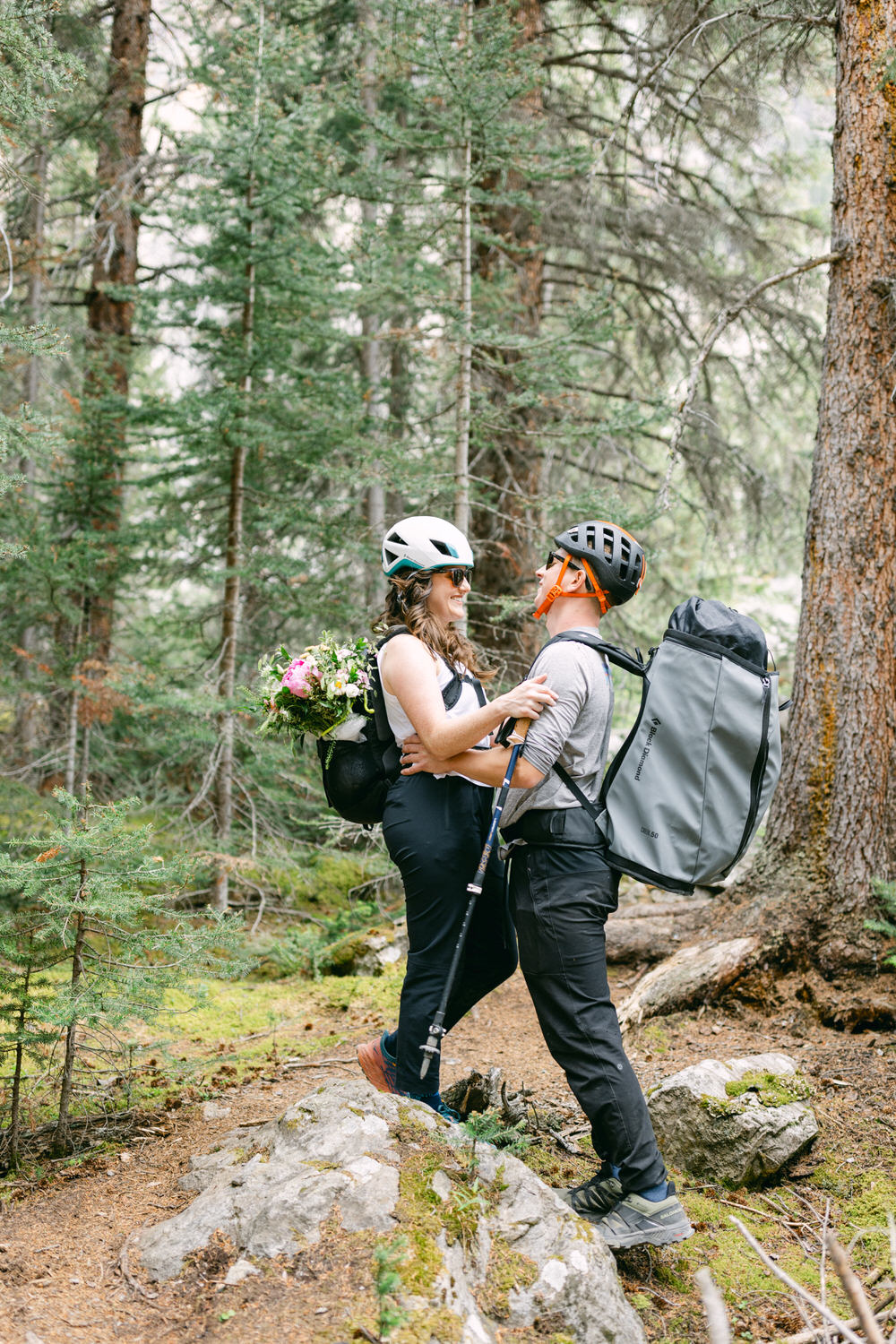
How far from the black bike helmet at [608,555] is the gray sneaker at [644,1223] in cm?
209

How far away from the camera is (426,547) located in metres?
3.73

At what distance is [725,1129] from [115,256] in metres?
11.6

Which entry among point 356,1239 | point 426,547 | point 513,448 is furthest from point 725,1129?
point 513,448

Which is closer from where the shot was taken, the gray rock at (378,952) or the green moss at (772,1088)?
the green moss at (772,1088)

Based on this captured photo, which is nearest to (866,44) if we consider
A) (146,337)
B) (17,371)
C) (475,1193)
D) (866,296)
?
(866,296)

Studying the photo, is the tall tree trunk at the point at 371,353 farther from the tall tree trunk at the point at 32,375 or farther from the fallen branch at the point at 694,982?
the fallen branch at the point at 694,982

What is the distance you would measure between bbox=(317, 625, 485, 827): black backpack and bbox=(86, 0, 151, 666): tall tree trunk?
684cm

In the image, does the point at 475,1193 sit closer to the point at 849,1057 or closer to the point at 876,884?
the point at 849,1057

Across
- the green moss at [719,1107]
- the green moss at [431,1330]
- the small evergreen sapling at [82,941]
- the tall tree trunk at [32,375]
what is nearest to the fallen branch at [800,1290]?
the green moss at [431,1330]

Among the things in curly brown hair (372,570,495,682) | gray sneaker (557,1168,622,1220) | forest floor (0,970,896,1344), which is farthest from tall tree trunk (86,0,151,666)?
gray sneaker (557,1168,622,1220)

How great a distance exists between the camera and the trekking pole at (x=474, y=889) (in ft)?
10.6

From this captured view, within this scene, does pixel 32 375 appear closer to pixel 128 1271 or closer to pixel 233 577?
pixel 233 577

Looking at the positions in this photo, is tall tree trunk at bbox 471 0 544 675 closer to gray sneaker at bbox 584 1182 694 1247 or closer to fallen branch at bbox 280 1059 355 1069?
fallen branch at bbox 280 1059 355 1069

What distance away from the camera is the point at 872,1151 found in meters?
4.11
